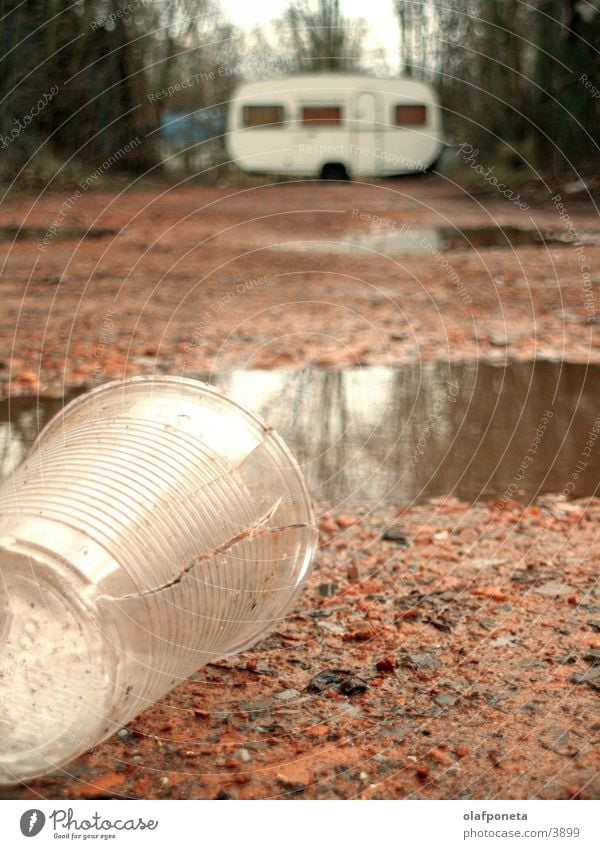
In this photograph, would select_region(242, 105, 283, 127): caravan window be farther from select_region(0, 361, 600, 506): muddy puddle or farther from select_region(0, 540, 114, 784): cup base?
select_region(0, 540, 114, 784): cup base

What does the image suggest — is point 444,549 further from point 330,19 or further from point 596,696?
point 330,19

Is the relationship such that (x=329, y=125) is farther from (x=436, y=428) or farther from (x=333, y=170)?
(x=436, y=428)

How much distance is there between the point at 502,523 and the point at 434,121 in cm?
1114

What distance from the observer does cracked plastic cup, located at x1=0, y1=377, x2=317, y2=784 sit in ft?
8.20

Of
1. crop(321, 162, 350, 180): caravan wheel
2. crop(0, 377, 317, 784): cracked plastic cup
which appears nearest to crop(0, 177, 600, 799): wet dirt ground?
crop(0, 377, 317, 784): cracked plastic cup

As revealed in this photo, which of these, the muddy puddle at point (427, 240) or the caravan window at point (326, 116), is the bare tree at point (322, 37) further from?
the muddy puddle at point (427, 240)

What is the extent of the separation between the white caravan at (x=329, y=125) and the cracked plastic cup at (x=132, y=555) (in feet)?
30.2

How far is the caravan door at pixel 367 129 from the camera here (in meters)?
12.4

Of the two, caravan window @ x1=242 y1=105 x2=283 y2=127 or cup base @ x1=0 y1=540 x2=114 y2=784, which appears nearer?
cup base @ x1=0 y1=540 x2=114 y2=784

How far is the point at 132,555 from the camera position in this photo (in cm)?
262

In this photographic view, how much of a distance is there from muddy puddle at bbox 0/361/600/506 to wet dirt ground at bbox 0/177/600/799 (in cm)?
3
